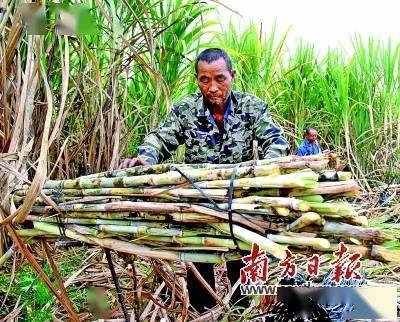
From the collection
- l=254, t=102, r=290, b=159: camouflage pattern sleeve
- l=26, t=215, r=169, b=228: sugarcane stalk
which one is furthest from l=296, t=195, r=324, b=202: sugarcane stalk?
l=254, t=102, r=290, b=159: camouflage pattern sleeve

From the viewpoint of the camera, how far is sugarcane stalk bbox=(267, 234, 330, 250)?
83cm

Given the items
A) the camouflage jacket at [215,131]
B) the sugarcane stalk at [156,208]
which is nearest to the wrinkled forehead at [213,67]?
the camouflage jacket at [215,131]

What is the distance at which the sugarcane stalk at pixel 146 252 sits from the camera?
996mm

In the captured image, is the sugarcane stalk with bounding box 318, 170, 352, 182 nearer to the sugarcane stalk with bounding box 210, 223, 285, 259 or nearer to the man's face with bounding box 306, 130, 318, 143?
the sugarcane stalk with bounding box 210, 223, 285, 259

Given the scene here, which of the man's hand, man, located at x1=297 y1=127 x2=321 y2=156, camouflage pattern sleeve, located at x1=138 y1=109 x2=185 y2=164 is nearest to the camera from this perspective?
the man's hand

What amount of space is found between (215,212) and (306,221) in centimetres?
17

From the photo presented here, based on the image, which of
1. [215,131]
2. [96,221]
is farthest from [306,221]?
[215,131]

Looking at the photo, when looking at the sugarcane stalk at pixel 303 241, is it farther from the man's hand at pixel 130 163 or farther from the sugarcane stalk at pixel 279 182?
the man's hand at pixel 130 163

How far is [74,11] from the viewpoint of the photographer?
1172 mm

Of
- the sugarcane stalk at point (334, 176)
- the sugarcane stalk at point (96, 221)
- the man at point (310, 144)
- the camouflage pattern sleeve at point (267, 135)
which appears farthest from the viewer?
the man at point (310, 144)

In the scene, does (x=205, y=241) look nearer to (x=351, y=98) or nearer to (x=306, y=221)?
(x=306, y=221)

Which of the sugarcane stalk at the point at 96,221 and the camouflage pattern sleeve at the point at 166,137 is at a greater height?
the camouflage pattern sleeve at the point at 166,137

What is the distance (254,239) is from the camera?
87 cm

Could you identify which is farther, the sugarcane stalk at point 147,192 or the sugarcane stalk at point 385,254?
the sugarcane stalk at point 147,192
